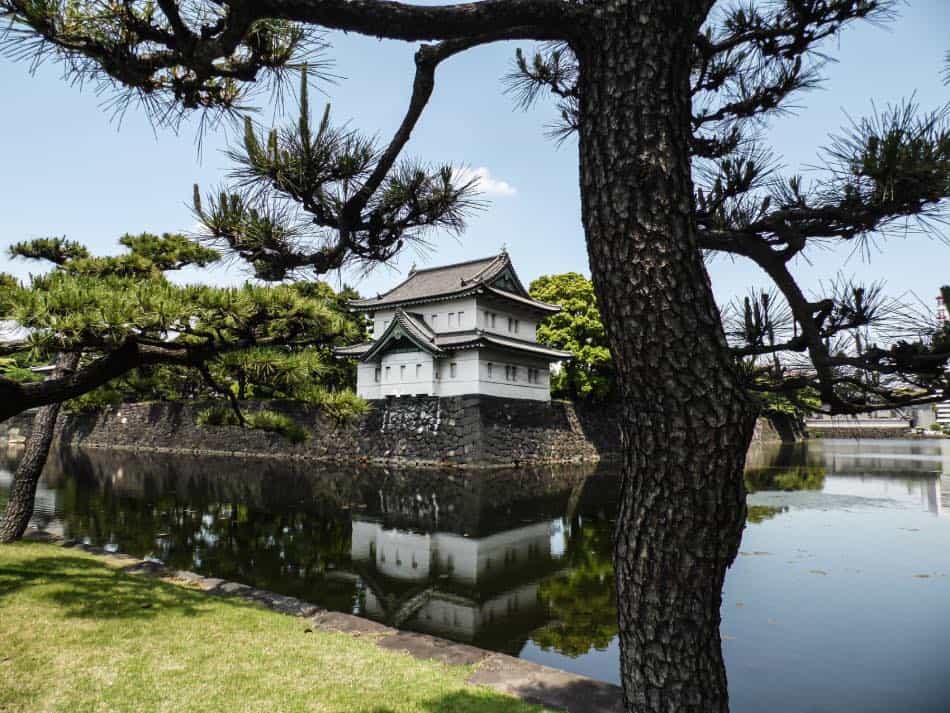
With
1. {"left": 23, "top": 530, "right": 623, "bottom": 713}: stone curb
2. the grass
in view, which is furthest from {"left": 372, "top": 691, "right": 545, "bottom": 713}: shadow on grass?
{"left": 23, "top": 530, "right": 623, "bottom": 713}: stone curb

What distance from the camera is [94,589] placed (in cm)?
509

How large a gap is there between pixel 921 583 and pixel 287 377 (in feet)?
25.0

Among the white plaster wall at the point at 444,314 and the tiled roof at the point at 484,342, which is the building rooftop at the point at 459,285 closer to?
the white plaster wall at the point at 444,314

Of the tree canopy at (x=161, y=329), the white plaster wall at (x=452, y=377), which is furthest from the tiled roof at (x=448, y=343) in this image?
the tree canopy at (x=161, y=329)

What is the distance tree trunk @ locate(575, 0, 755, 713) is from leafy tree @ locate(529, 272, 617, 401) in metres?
22.6

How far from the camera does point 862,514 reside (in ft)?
36.9

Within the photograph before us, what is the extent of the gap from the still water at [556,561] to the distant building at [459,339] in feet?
18.3

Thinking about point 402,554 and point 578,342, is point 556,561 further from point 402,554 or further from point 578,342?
point 578,342

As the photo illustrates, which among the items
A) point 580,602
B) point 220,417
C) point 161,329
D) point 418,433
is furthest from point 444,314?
point 161,329

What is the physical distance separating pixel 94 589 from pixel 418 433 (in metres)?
15.3

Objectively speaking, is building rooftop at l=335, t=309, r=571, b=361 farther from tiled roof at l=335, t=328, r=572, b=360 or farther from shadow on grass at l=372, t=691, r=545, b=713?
shadow on grass at l=372, t=691, r=545, b=713

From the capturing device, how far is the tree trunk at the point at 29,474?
6.44 metres

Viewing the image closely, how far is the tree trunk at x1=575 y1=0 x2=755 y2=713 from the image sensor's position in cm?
135

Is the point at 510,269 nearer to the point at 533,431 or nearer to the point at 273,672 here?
the point at 533,431
